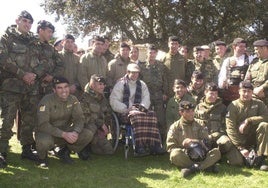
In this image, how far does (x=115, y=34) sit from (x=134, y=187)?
57.1 feet

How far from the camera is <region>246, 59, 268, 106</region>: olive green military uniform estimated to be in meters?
7.52

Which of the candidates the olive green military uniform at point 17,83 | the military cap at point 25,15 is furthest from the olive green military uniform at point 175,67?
the military cap at point 25,15

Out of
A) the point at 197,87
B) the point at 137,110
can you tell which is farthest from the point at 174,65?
the point at 137,110

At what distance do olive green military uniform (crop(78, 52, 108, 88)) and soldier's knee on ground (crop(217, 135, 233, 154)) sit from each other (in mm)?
2848

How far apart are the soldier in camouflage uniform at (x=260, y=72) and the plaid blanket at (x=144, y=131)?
221cm

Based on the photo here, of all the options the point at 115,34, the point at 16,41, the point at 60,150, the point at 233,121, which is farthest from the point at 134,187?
the point at 115,34

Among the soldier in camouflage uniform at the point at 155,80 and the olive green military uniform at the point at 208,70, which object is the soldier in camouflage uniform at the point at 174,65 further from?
the olive green military uniform at the point at 208,70

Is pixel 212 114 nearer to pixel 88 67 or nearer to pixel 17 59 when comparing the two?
pixel 88 67

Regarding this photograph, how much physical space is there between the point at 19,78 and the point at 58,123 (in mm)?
1029

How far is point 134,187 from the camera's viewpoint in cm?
561

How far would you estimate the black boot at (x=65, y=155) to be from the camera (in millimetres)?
6789

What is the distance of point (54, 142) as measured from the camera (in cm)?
660

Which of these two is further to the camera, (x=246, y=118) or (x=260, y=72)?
(x=260, y=72)

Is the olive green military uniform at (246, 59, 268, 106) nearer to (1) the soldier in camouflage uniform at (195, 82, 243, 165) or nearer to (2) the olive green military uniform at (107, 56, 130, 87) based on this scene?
(1) the soldier in camouflage uniform at (195, 82, 243, 165)
